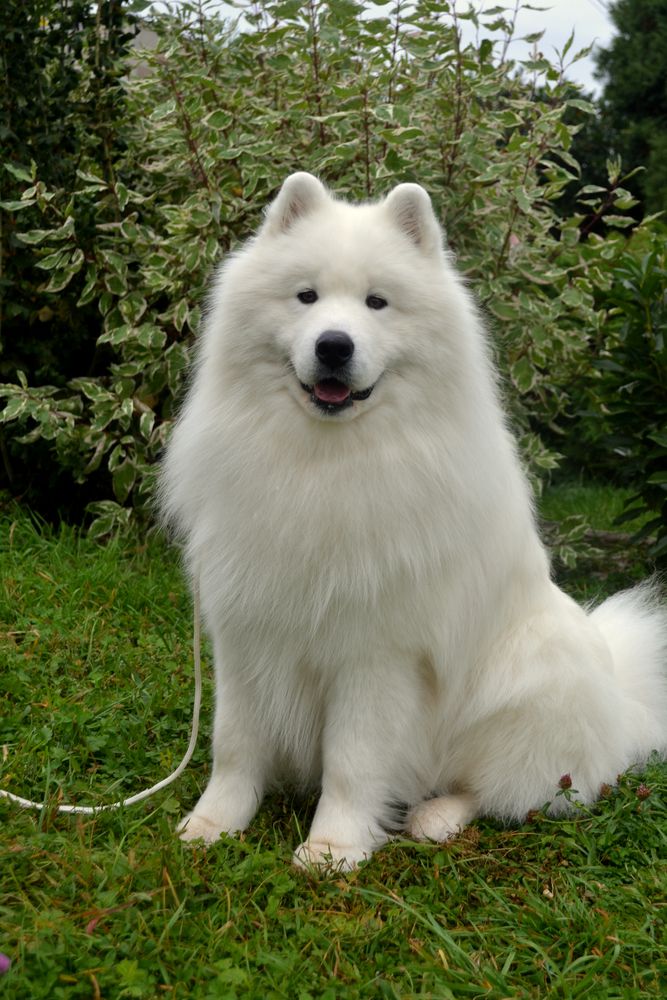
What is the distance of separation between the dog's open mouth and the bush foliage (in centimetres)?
218

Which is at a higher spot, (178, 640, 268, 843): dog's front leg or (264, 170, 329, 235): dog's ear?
(264, 170, 329, 235): dog's ear

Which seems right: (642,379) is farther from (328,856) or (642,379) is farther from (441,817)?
(328,856)

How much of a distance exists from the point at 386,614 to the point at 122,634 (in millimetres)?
1810

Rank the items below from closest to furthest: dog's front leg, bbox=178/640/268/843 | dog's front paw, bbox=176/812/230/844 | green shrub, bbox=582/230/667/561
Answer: dog's front paw, bbox=176/812/230/844 < dog's front leg, bbox=178/640/268/843 < green shrub, bbox=582/230/667/561

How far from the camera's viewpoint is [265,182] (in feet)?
16.0

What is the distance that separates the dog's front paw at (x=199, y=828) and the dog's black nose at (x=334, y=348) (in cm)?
131

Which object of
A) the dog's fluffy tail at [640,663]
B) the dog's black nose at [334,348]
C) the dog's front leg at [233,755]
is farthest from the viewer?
the dog's fluffy tail at [640,663]

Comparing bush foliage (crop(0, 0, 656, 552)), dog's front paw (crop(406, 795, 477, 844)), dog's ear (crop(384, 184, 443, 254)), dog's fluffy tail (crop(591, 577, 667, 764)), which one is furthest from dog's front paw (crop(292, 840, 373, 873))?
bush foliage (crop(0, 0, 656, 552))

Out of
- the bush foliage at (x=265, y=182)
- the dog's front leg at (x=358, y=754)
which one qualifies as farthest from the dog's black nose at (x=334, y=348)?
the bush foliage at (x=265, y=182)

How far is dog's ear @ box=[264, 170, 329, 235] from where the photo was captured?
2.69m

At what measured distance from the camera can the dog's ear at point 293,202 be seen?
2.69 meters

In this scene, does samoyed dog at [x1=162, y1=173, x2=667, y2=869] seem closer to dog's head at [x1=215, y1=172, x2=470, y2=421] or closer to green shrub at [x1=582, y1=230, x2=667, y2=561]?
dog's head at [x1=215, y1=172, x2=470, y2=421]

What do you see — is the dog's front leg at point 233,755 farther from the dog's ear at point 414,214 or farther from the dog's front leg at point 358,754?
the dog's ear at point 414,214

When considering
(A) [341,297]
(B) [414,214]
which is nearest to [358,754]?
(A) [341,297]
